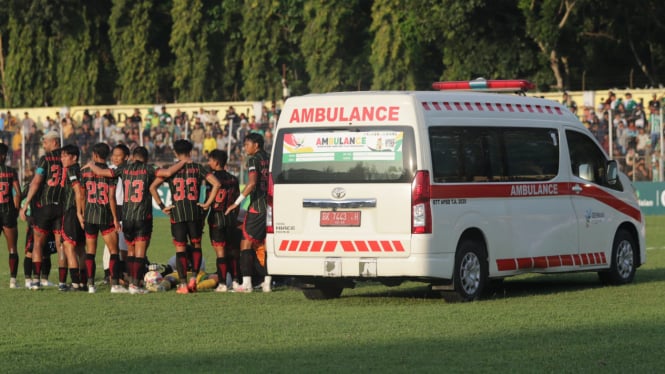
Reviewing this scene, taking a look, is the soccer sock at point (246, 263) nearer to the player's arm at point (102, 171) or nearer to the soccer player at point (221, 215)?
the soccer player at point (221, 215)

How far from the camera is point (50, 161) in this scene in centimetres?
1859

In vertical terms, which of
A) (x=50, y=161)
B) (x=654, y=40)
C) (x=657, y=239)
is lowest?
(x=657, y=239)

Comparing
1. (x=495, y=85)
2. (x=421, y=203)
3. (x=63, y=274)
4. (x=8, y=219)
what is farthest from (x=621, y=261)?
(x=8, y=219)

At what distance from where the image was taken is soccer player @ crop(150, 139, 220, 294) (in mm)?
17719

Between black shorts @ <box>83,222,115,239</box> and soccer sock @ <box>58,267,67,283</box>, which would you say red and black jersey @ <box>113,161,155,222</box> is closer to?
black shorts @ <box>83,222,115,239</box>

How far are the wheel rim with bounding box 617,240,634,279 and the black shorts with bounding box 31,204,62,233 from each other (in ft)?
23.3

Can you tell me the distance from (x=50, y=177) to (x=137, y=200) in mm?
1540

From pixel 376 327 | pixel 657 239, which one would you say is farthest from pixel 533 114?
pixel 657 239

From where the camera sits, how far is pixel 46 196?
1869 cm

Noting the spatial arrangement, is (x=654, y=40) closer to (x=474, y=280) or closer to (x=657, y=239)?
(x=657, y=239)

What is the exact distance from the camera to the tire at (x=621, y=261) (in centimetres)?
1802

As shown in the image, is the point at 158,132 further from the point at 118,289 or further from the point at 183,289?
the point at 183,289

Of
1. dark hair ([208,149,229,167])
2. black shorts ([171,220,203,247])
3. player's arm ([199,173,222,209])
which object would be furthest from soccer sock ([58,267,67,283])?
dark hair ([208,149,229,167])

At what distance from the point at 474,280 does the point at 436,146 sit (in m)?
1.54
